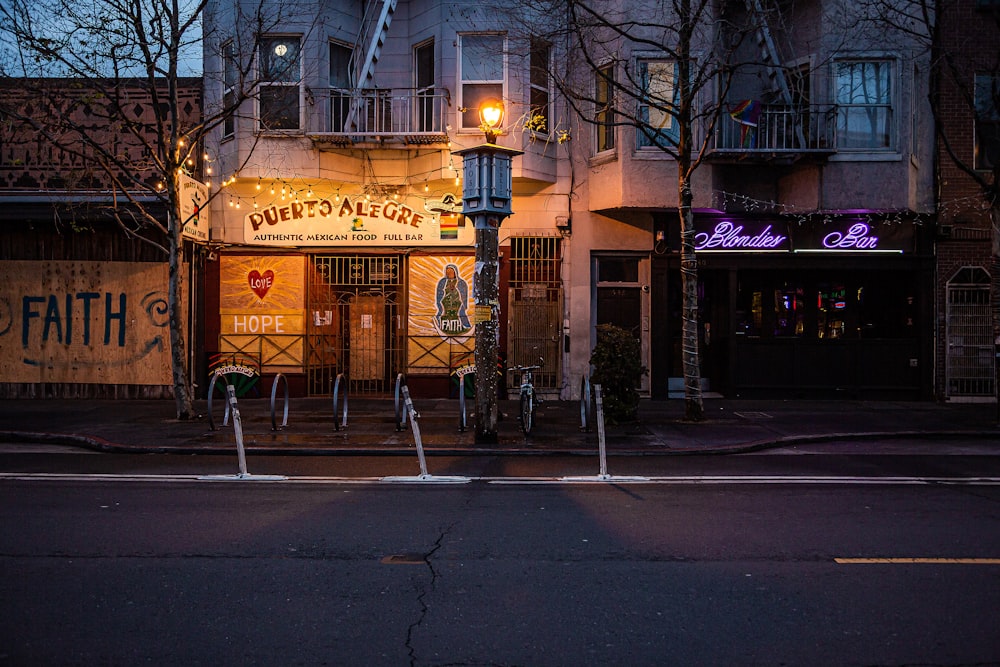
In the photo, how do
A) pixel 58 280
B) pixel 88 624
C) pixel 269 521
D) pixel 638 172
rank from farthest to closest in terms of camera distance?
pixel 58 280
pixel 638 172
pixel 269 521
pixel 88 624

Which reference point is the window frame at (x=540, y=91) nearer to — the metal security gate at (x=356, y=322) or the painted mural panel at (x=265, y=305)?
the metal security gate at (x=356, y=322)

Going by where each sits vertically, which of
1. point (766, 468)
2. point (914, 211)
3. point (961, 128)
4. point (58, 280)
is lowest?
point (766, 468)

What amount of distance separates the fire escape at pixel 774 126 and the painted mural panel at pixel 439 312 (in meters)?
6.02

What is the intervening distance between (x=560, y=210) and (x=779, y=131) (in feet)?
15.8

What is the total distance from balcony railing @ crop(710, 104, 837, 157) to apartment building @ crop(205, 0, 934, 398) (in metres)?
0.06

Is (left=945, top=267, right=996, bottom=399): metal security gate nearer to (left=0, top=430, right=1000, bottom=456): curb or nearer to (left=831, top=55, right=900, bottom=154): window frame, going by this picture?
(left=831, top=55, right=900, bottom=154): window frame

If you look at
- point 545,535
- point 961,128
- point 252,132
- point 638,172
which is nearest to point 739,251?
point 638,172

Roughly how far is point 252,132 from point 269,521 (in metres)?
12.4

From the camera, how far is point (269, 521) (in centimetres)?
740

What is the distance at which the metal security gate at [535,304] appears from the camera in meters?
18.0

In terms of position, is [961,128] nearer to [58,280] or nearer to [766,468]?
[766,468]

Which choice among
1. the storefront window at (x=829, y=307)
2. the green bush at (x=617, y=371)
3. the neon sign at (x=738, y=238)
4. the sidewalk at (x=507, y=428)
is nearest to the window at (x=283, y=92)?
the sidewalk at (x=507, y=428)

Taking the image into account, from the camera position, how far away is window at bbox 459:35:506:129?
1714cm

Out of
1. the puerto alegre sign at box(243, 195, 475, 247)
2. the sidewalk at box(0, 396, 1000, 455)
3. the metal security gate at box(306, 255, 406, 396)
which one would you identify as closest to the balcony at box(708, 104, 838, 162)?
the sidewalk at box(0, 396, 1000, 455)
